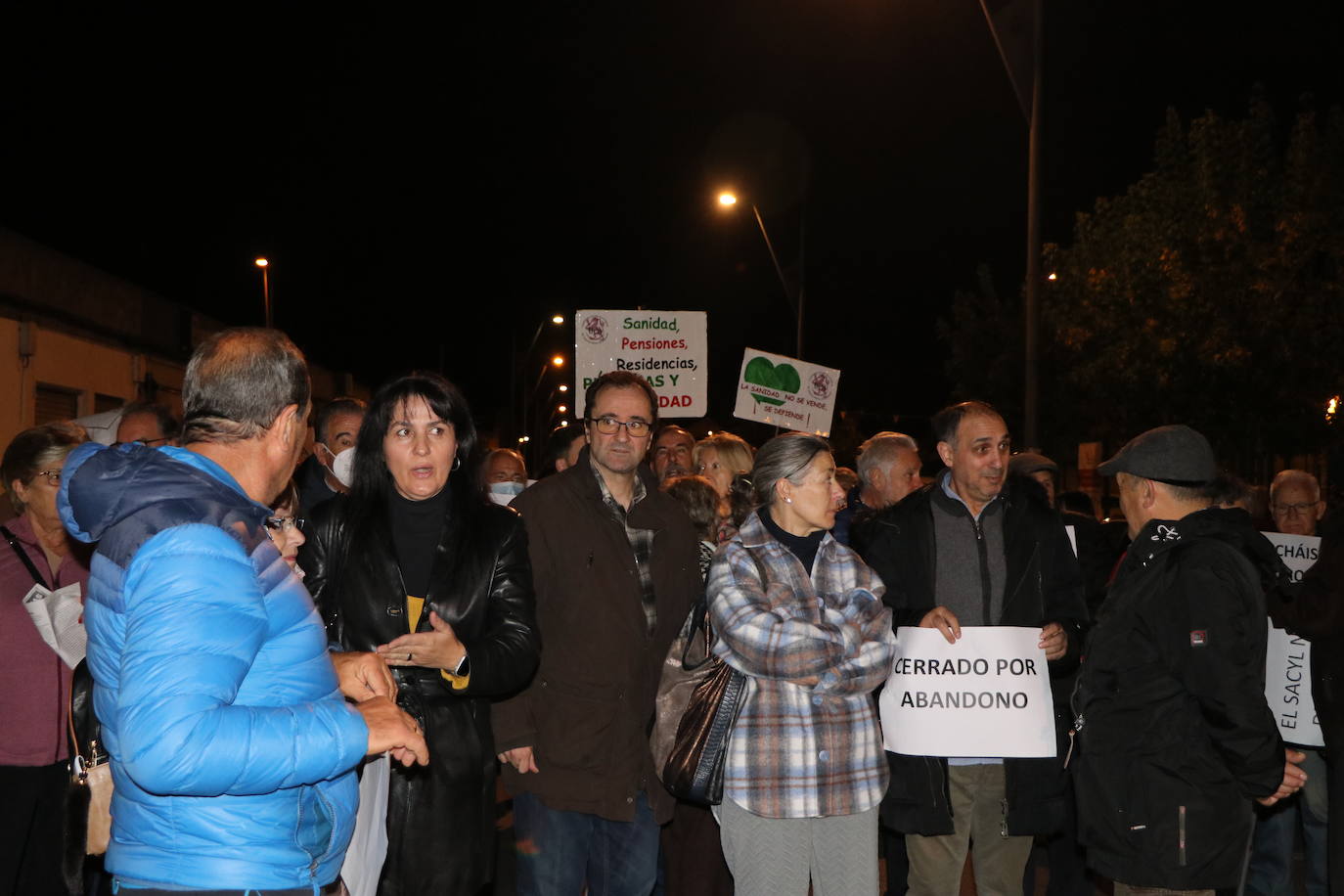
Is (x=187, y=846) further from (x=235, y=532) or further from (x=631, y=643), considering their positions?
(x=631, y=643)

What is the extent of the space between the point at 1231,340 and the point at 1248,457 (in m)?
3.11

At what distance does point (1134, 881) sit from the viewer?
4277mm

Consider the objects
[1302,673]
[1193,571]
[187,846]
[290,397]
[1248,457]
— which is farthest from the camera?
[1248,457]

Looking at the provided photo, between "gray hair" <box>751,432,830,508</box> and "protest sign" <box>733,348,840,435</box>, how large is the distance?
7.35m

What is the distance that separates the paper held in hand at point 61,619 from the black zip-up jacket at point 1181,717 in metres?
3.92

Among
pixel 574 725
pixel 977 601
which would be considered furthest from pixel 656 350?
pixel 574 725

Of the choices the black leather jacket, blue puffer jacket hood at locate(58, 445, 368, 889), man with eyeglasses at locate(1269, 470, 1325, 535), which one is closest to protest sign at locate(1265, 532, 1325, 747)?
man with eyeglasses at locate(1269, 470, 1325, 535)

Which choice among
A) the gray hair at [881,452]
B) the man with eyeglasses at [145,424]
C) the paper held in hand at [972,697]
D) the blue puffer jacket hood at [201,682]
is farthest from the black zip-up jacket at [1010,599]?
the man with eyeglasses at [145,424]

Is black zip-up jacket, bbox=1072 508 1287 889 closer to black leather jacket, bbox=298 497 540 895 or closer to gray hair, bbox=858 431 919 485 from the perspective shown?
black leather jacket, bbox=298 497 540 895

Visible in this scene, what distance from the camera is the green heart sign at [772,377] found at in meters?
12.3

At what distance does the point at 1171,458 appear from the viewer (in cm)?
453

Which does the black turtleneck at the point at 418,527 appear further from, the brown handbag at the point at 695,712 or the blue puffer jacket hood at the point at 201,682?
the blue puffer jacket hood at the point at 201,682

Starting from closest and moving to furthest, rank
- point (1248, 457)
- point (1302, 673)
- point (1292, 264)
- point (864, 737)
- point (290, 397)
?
point (290, 397), point (864, 737), point (1302, 673), point (1292, 264), point (1248, 457)

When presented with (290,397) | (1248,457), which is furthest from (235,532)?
(1248,457)
